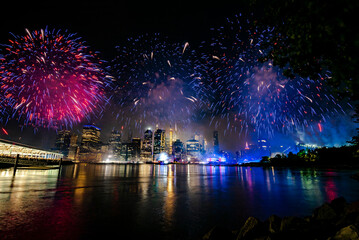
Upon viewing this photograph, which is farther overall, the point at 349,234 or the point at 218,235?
the point at 218,235

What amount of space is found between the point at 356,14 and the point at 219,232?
800cm

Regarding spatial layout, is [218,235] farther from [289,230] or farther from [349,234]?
[349,234]

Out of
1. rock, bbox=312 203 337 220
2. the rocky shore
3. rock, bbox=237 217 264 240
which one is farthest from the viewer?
rock, bbox=312 203 337 220

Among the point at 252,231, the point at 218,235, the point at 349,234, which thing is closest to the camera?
the point at 349,234

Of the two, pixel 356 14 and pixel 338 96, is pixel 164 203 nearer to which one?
pixel 338 96

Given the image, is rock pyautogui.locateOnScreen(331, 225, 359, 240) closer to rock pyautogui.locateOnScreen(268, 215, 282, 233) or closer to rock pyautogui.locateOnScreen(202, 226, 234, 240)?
rock pyautogui.locateOnScreen(268, 215, 282, 233)

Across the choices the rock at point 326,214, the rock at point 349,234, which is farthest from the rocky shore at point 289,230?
the rock at point 326,214

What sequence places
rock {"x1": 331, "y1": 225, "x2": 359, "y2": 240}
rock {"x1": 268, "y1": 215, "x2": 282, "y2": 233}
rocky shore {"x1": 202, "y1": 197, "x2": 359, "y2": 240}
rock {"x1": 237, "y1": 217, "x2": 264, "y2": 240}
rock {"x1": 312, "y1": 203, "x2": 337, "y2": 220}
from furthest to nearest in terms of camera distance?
rock {"x1": 312, "y1": 203, "x2": 337, "y2": 220}, rock {"x1": 268, "y1": 215, "x2": 282, "y2": 233}, rock {"x1": 237, "y1": 217, "x2": 264, "y2": 240}, rocky shore {"x1": 202, "y1": 197, "x2": 359, "y2": 240}, rock {"x1": 331, "y1": 225, "x2": 359, "y2": 240}

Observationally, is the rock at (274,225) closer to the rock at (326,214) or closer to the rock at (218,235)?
the rock at (218,235)

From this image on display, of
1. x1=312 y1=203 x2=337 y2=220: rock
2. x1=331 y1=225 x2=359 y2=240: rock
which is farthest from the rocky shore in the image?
x1=312 y1=203 x2=337 y2=220: rock

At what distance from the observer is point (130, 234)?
9312mm

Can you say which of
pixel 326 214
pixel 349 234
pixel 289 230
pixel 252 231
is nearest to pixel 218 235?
pixel 252 231

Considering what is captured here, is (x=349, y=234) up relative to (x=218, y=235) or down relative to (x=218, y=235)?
up

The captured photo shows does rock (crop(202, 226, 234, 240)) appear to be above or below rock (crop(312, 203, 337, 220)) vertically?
below
